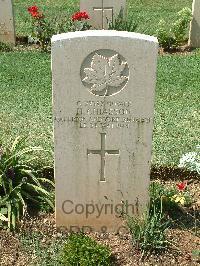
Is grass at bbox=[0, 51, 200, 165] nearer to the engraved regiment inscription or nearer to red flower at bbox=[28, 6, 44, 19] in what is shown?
red flower at bbox=[28, 6, 44, 19]

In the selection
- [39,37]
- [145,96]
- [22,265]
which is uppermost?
[39,37]

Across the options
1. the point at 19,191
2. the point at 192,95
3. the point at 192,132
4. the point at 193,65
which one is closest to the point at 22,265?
the point at 19,191

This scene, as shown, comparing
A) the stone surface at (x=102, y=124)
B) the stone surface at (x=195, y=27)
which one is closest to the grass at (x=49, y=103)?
the stone surface at (x=195, y=27)

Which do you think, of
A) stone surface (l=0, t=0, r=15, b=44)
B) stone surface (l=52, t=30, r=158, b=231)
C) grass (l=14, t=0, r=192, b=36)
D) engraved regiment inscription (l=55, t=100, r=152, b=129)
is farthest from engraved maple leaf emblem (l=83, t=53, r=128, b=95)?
grass (l=14, t=0, r=192, b=36)

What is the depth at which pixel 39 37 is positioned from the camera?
1018 centimetres

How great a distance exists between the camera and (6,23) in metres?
10.3

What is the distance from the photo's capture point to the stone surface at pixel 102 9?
10.2 m

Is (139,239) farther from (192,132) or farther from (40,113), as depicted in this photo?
(40,113)

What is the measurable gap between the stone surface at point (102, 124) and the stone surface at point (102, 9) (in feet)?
21.1

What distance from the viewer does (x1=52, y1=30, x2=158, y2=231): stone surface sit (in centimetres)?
394

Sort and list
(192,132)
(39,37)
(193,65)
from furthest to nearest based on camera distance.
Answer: (39,37) < (193,65) < (192,132)

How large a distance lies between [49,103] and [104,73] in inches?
144

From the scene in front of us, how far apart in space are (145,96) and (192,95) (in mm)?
4071

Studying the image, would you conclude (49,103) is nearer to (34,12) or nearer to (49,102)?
(49,102)
